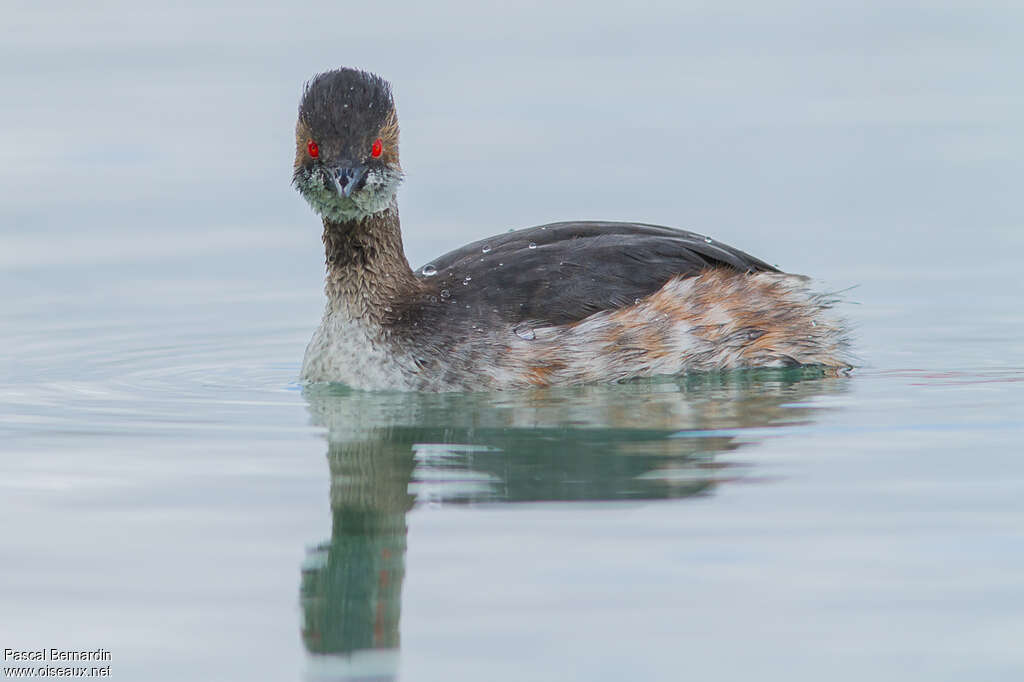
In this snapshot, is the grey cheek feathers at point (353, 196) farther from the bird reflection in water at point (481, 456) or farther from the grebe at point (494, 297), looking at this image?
the bird reflection in water at point (481, 456)

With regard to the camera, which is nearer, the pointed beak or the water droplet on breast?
the pointed beak

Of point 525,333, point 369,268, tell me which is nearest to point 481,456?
point 525,333

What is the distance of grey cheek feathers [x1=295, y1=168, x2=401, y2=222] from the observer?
11.4m

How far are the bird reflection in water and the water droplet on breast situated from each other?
0.34 metres

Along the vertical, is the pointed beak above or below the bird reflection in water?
above

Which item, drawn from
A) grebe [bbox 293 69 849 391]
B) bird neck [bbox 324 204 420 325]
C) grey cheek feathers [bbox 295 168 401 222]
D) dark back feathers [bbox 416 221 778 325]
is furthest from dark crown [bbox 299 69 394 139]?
dark back feathers [bbox 416 221 778 325]

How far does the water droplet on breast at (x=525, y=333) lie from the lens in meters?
11.3

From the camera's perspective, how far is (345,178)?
1120 centimetres

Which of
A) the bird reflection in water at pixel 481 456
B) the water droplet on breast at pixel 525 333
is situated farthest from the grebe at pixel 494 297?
the bird reflection in water at pixel 481 456

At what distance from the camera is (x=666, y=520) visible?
8031 millimetres

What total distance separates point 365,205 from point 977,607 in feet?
18.4

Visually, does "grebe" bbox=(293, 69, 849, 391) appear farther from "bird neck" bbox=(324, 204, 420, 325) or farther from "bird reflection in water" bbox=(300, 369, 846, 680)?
"bird reflection in water" bbox=(300, 369, 846, 680)

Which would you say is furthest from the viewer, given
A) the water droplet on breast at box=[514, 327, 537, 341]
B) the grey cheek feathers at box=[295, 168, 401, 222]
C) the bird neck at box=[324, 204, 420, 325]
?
the bird neck at box=[324, 204, 420, 325]

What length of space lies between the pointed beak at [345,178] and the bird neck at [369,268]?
1.57ft
